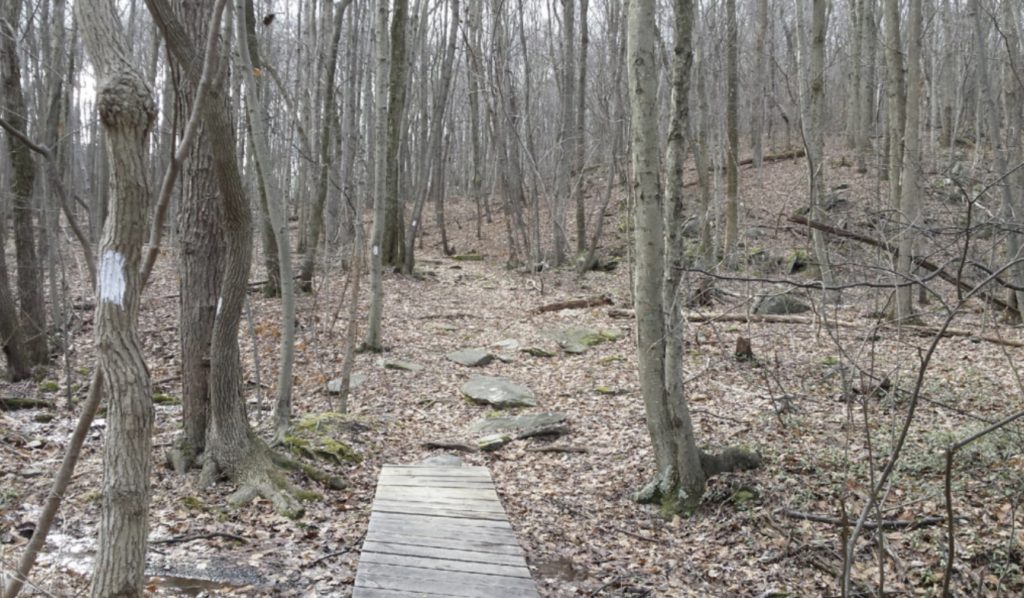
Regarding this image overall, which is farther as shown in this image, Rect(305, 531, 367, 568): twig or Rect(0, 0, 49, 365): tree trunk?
Rect(0, 0, 49, 365): tree trunk

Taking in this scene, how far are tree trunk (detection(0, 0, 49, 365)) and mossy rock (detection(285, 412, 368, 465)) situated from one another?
437 centimetres

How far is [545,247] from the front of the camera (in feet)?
69.4

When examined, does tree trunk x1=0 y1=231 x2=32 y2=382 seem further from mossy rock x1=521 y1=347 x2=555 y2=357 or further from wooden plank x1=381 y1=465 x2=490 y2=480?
mossy rock x1=521 y1=347 x2=555 y2=357

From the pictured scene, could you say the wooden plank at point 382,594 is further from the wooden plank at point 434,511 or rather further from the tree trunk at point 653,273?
the tree trunk at point 653,273

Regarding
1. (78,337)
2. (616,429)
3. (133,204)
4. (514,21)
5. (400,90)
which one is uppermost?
(514,21)

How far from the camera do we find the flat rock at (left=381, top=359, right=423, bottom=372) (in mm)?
10180

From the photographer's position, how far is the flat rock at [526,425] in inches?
295

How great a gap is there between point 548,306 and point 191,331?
29.3ft

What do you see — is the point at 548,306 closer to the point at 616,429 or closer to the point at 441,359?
the point at 441,359

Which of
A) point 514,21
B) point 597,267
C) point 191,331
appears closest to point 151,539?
point 191,331

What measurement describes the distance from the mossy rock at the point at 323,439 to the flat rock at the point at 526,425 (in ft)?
4.37

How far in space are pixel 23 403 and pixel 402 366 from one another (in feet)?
15.0

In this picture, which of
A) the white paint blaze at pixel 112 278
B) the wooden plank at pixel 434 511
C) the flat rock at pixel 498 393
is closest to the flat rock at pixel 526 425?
the flat rock at pixel 498 393

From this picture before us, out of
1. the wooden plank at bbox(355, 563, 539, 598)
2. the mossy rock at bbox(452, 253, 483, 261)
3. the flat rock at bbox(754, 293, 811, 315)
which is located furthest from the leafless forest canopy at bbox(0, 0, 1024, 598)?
the mossy rock at bbox(452, 253, 483, 261)
